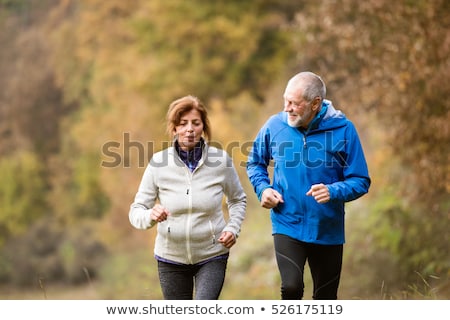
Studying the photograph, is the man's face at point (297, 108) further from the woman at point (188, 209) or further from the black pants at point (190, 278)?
the black pants at point (190, 278)

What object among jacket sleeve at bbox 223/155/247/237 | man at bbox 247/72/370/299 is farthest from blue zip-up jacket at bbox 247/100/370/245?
jacket sleeve at bbox 223/155/247/237

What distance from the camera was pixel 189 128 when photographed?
5.31 m

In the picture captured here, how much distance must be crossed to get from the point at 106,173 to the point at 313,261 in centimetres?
2490

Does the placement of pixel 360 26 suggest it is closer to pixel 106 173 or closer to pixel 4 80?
pixel 106 173

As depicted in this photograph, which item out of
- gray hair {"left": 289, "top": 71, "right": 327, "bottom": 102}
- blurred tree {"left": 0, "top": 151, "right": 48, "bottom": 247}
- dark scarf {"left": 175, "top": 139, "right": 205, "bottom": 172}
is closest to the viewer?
gray hair {"left": 289, "top": 71, "right": 327, "bottom": 102}

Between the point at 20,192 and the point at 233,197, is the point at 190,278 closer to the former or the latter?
the point at 233,197

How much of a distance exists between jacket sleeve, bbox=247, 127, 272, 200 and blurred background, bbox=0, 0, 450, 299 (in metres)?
1.70

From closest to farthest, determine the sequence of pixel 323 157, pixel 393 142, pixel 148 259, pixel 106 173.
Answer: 1. pixel 323 157
2. pixel 393 142
3. pixel 148 259
4. pixel 106 173

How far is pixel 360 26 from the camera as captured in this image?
12.7m

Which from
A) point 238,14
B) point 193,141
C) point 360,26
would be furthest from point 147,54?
point 193,141

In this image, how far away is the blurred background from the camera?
1150 centimetres

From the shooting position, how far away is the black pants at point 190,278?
5.24 metres

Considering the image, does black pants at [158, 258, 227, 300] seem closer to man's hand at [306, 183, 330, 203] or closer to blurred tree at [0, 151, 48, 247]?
man's hand at [306, 183, 330, 203]

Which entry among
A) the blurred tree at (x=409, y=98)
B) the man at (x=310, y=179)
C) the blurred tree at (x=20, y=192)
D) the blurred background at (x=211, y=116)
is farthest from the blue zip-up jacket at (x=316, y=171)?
the blurred tree at (x=20, y=192)
